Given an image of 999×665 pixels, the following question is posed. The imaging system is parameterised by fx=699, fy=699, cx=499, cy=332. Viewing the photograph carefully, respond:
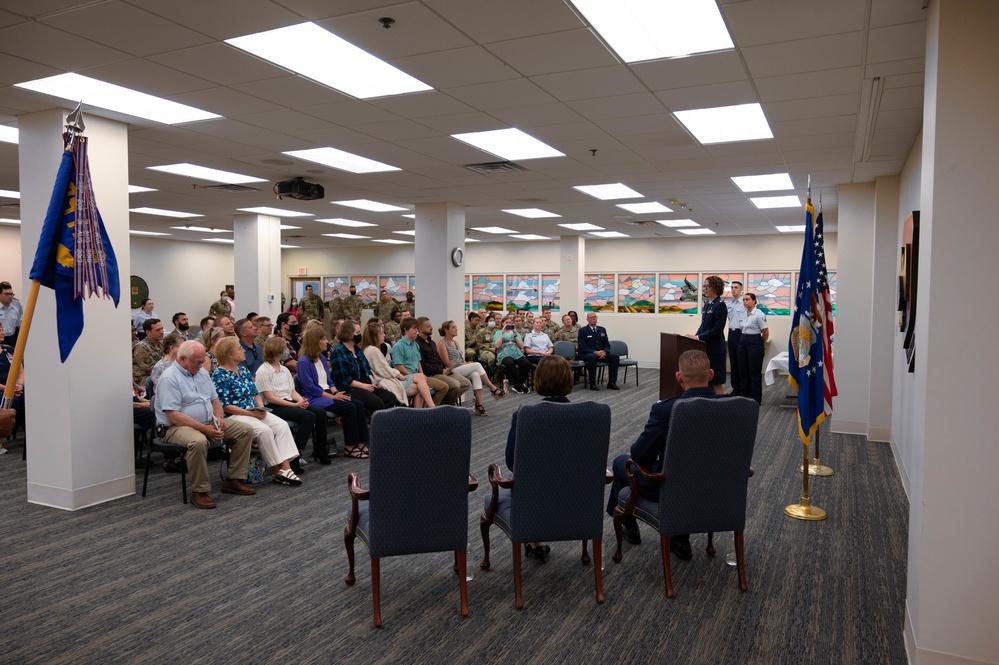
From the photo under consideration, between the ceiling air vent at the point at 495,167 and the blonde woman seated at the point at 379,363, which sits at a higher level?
the ceiling air vent at the point at 495,167

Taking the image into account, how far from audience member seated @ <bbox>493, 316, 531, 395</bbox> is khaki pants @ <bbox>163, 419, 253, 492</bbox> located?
21.0 feet

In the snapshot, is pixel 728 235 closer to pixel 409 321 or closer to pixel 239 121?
pixel 409 321

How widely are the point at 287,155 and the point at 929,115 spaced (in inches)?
226

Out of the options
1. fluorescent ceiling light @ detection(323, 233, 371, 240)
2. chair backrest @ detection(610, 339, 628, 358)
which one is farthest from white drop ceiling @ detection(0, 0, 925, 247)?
fluorescent ceiling light @ detection(323, 233, 371, 240)

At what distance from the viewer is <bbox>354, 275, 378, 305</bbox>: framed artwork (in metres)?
19.7

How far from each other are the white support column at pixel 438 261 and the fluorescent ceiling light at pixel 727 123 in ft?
15.8

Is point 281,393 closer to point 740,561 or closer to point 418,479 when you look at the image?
point 418,479

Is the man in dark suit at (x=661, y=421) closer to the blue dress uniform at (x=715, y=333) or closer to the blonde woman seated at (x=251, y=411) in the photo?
the blonde woman seated at (x=251, y=411)

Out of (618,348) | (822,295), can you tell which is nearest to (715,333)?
(618,348)

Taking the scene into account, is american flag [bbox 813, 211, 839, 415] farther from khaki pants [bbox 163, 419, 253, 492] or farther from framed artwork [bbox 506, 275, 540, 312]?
framed artwork [bbox 506, 275, 540, 312]

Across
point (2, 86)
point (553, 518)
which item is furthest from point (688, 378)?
point (2, 86)

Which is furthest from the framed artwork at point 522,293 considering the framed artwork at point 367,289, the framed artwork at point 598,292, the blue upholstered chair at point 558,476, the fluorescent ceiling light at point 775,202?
the blue upholstered chair at point 558,476

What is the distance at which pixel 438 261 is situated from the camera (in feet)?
34.4

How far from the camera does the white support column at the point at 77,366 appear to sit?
519cm
